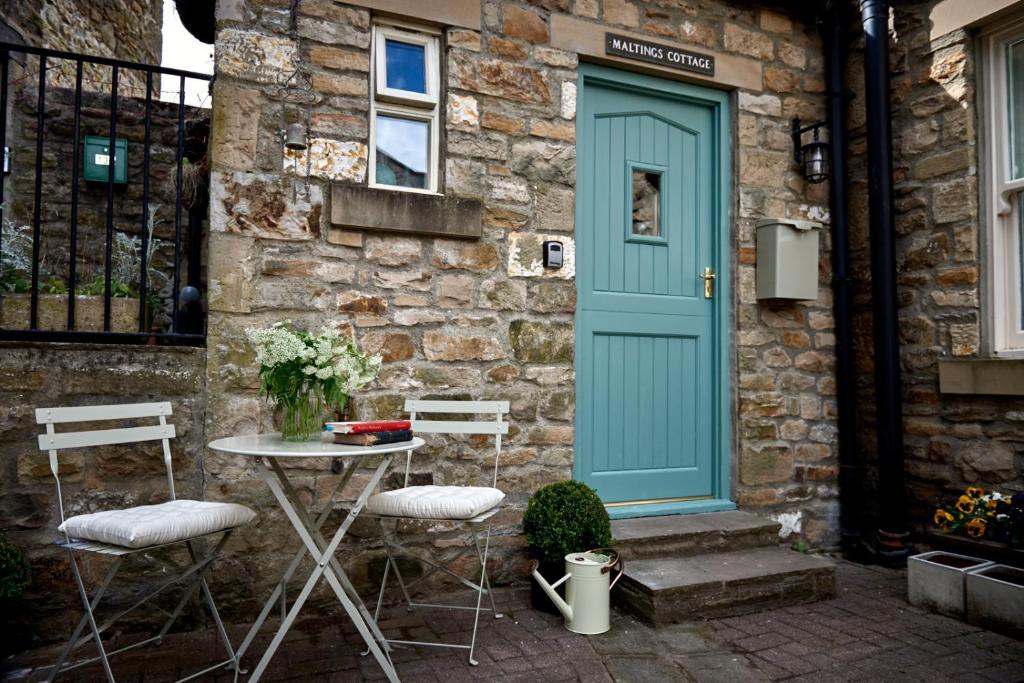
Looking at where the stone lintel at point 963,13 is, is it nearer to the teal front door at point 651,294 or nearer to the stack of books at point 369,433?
the teal front door at point 651,294

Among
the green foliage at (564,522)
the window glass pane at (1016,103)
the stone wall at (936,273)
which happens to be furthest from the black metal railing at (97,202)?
the window glass pane at (1016,103)

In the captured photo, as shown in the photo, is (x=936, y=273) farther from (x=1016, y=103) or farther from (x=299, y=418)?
(x=299, y=418)

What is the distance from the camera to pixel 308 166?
3352 millimetres

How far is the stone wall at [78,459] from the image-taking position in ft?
9.50

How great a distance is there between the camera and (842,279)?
14.8 feet

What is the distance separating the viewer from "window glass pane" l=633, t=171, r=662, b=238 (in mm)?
4195

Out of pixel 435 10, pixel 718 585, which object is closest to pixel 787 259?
pixel 718 585

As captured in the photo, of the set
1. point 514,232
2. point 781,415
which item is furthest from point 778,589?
point 514,232

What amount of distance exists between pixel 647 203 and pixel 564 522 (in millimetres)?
2004

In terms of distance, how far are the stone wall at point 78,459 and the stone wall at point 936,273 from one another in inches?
155

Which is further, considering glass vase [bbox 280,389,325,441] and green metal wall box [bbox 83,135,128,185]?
green metal wall box [bbox 83,135,128,185]

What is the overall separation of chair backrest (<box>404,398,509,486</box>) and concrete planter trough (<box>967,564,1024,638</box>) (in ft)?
7.47

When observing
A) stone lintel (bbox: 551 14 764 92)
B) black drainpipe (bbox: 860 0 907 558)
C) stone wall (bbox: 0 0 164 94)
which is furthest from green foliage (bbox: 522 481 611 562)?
stone wall (bbox: 0 0 164 94)

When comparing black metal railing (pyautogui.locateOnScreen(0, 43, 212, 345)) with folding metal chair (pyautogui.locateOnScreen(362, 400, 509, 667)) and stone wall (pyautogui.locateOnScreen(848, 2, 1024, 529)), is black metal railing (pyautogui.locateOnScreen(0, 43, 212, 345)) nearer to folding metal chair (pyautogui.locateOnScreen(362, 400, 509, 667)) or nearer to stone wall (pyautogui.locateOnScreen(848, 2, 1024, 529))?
folding metal chair (pyautogui.locateOnScreen(362, 400, 509, 667))
